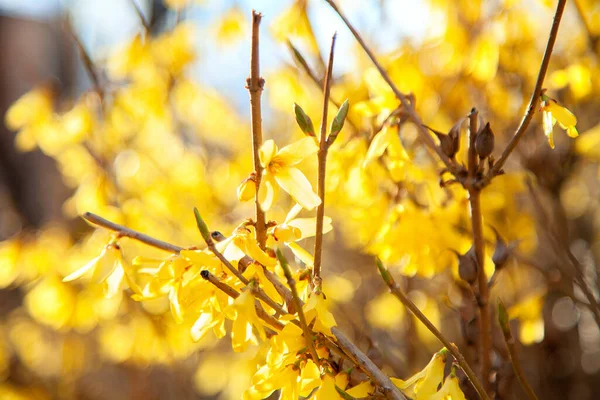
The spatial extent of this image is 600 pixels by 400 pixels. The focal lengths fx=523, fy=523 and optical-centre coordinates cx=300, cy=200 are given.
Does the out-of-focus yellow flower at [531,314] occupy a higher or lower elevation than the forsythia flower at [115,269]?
lower

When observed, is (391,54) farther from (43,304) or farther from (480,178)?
(43,304)

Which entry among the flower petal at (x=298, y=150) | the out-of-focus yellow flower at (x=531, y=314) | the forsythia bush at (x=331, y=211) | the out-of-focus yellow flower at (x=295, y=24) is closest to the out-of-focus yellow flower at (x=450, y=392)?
the forsythia bush at (x=331, y=211)

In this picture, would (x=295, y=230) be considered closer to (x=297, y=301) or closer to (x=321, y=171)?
(x=321, y=171)

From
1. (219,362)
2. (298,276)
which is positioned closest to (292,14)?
(298,276)

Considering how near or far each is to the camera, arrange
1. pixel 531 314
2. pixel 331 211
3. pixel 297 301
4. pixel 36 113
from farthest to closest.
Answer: pixel 331 211, pixel 36 113, pixel 531 314, pixel 297 301

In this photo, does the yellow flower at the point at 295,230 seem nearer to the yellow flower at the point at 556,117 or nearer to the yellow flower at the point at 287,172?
the yellow flower at the point at 287,172

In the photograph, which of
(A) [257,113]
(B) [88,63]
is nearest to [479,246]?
(A) [257,113]
